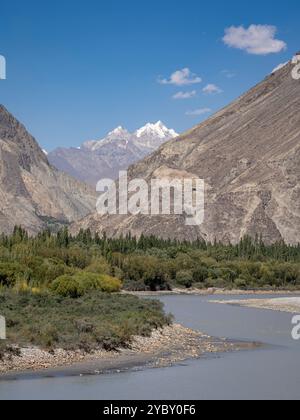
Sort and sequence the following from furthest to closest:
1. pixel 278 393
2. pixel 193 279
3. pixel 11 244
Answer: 1. pixel 193 279
2. pixel 11 244
3. pixel 278 393

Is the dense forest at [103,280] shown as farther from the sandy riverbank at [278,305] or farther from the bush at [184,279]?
the sandy riverbank at [278,305]

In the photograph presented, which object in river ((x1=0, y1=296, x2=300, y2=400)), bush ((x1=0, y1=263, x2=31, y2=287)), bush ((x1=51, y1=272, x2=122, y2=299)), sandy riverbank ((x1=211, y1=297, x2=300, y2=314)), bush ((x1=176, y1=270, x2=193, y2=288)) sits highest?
bush ((x1=0, y1=263, x2=31, y2=287))

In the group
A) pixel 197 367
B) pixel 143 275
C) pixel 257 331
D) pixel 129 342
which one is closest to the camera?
pixel 197 367

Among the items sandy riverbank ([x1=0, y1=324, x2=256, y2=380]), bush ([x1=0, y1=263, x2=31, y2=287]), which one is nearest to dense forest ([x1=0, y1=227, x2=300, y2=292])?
bush ([x1=0, y1=263, x2=31, y2=287])

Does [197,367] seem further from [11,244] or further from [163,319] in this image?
[11,244]

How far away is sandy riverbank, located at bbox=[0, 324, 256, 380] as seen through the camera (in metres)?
30.6

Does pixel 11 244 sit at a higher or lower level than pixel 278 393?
higher

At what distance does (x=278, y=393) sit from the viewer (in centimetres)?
2677

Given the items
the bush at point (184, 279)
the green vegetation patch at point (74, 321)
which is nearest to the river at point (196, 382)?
the green vegetation patch at point (74, 321)

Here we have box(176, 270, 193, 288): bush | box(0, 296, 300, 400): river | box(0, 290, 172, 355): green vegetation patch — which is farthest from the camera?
box(176, 270, 193, 288): bush

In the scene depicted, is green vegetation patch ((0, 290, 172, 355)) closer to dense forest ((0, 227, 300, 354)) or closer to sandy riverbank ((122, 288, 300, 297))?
dense forest ((0, 227, 300, 354))

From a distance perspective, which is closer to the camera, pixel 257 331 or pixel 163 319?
pixel 163 319
